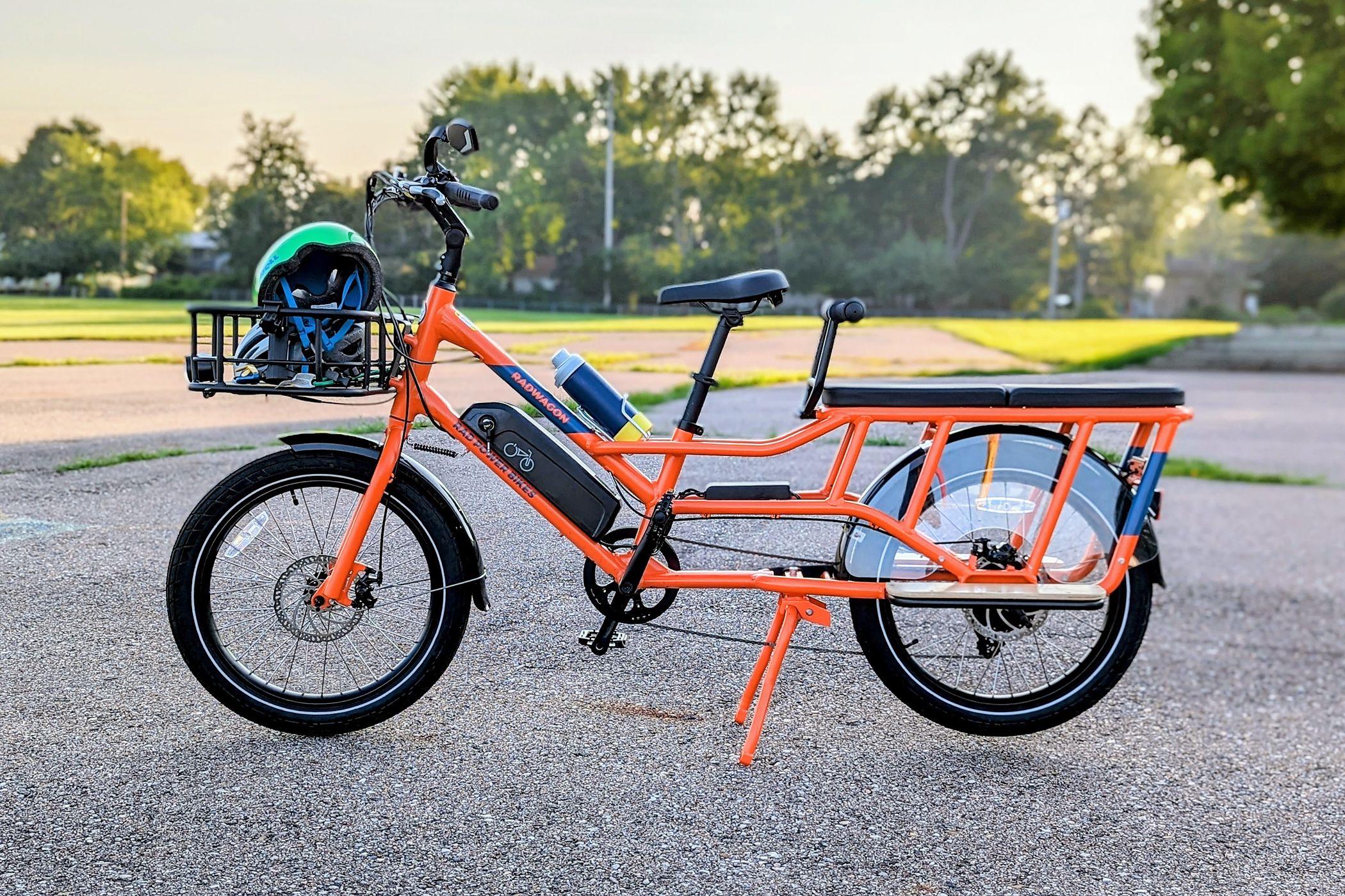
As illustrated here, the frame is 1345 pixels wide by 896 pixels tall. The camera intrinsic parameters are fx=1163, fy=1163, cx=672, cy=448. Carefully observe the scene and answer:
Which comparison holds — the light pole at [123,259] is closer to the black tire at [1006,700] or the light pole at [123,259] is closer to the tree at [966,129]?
the black tire at [1006,700]

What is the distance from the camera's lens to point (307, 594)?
2.76 m

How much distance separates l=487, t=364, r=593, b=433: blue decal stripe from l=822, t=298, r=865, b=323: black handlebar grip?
2.10ft

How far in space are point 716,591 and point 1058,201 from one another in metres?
22.9

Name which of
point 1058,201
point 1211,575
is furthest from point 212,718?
point 1058,201

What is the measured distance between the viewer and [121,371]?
4062 millimetres

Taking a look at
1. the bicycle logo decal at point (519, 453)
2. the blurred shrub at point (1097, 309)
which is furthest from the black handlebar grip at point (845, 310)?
the blurred shrub at point (1097, 309)

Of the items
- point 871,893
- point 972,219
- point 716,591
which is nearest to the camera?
point 871,893

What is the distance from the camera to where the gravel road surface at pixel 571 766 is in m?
2.40

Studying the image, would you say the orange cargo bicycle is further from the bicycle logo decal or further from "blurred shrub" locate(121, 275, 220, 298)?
"blurred shrub" locate(121, 275, 220, 298)

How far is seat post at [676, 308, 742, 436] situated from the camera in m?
2.68

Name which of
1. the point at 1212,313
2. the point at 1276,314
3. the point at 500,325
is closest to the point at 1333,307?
the point at 1276,314

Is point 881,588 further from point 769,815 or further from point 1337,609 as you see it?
point 1337,609

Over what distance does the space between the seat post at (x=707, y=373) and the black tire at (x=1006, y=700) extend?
64cm

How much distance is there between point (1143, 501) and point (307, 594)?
2.05m
